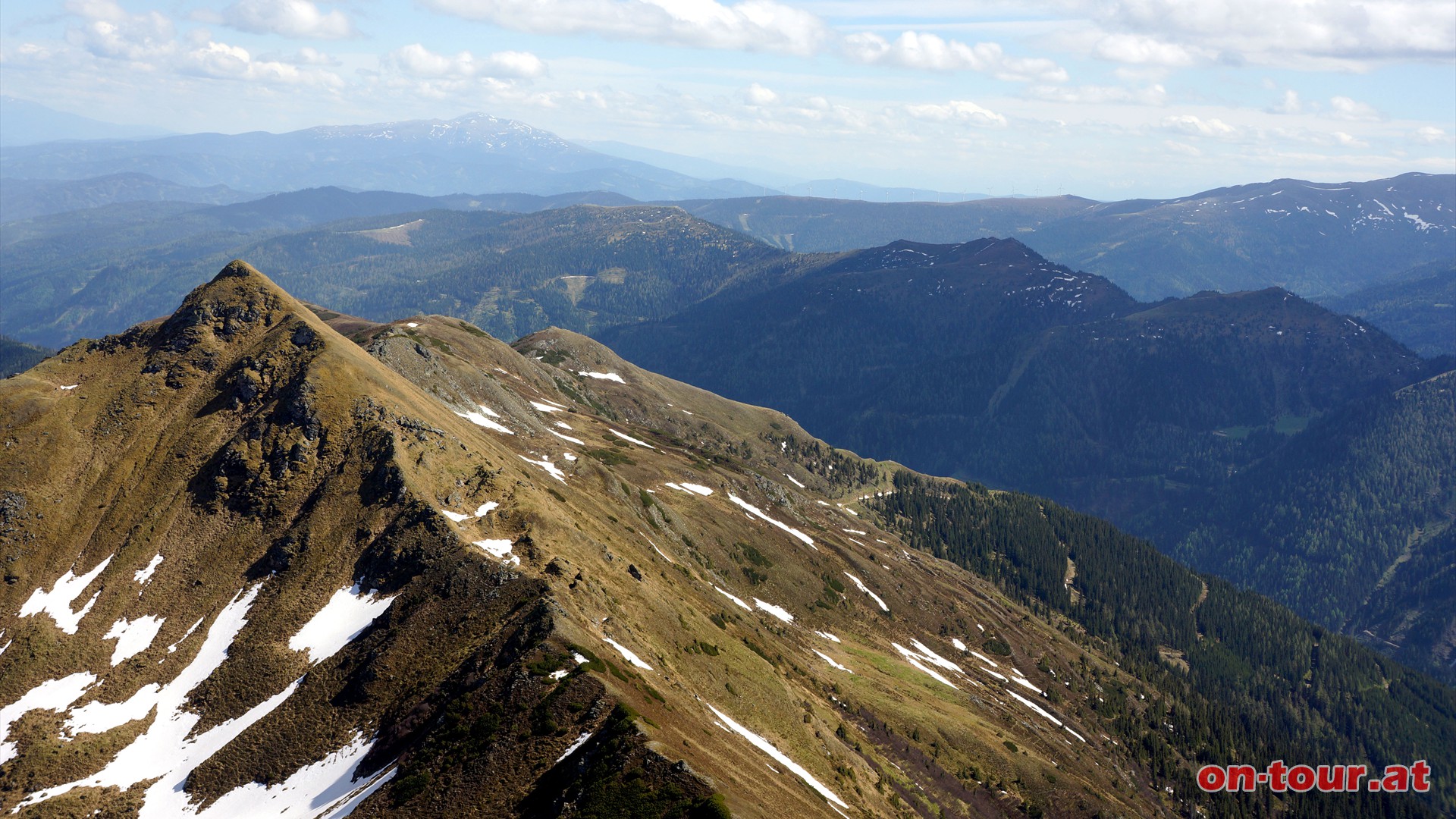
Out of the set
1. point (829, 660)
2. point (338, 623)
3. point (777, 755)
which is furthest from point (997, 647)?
point (338, 623)

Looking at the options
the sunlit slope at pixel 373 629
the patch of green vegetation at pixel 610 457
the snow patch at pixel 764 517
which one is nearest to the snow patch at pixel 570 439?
the patch of green vegetation at pixel 610 457

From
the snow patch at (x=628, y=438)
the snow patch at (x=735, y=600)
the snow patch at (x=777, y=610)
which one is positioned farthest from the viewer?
the snow patch at (x=628, y=438)

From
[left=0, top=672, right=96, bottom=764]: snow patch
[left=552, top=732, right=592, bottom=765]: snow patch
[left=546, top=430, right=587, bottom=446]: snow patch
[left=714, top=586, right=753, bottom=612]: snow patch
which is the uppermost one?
[left=552, top=732, right=592, bottom=765]: snow patch

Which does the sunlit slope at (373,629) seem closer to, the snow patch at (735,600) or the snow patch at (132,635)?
the snow patch at (132,635)

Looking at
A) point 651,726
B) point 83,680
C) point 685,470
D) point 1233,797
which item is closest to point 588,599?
point 651,726

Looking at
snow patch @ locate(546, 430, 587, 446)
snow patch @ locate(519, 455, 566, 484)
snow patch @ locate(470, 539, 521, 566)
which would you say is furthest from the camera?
snow patch @ locate(546, 430, 587, 446)

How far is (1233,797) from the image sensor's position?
179m

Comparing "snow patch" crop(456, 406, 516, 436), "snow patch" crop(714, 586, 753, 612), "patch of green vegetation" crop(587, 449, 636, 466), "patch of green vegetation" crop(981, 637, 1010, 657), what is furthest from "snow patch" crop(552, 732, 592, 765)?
"patch of green vegetation" crop(981, 637, 1010, 657)

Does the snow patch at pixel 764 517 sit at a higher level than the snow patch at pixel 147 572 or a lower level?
lower

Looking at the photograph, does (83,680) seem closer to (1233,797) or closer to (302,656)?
(302,656)

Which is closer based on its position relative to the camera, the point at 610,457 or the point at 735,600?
the point at 735,600

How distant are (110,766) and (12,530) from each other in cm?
3992

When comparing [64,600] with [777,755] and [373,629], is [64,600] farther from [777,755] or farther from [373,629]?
[777,755]

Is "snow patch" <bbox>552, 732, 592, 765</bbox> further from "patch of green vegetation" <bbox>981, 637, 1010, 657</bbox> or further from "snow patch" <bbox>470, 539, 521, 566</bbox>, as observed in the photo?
"patch of green vegetation" <bbox>981, 637, 1010, 657</bbox>
